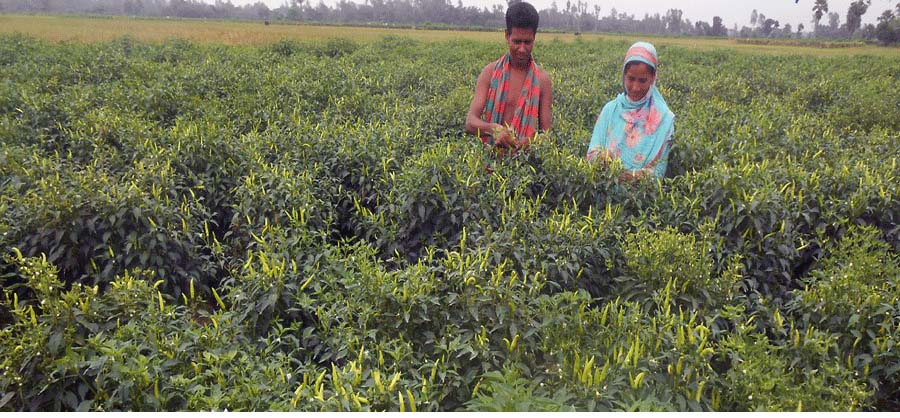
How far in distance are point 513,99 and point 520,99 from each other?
0.10m

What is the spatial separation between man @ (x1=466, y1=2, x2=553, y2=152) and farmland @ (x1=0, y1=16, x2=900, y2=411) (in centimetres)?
21

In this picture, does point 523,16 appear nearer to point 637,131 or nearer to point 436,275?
point 637,131

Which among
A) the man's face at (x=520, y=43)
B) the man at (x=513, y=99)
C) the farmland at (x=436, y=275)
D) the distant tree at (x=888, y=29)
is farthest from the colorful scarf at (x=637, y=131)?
the distant tree at (x=888, y=29)

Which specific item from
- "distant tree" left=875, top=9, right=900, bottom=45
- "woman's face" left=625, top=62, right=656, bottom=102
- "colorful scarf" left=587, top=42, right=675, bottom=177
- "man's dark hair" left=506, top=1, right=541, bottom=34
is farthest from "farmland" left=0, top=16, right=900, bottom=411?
"distant tree" left=875, top=9, right=900, bottom=45

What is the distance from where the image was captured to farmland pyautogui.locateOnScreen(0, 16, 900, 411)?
2.01 meters

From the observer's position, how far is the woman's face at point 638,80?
12.1 feet

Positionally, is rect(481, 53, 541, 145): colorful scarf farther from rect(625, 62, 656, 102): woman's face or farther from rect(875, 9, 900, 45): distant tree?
rect(875, 9, 900, 45): distant tree

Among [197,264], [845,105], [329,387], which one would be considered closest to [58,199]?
[197,264]

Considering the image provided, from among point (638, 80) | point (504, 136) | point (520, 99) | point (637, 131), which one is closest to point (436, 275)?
point (504, 136)

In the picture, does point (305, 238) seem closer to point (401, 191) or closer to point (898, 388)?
point (401, 191)

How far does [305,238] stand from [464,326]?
103 cm

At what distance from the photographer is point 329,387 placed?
211 centimetres

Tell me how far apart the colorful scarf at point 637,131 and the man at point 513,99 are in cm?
47

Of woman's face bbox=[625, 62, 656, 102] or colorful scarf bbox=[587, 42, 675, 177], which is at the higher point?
woman's face bbox=[625, 62, 656, 102]
